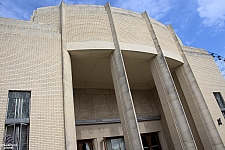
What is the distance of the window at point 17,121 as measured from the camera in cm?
632

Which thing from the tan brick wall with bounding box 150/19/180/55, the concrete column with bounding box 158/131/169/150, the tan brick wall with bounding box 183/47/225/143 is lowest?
the concrete column with bounding box 158/131/169/150

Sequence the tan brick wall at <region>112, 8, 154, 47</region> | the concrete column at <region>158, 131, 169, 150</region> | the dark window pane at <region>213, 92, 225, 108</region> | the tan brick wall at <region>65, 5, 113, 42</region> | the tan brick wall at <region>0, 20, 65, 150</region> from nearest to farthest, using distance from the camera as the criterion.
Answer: the tan brick wall at <region>0, 20, 65, 150</region> < the tan brick wall at <region>65, 5, 113, 42</region> < the tan brick wall at <region>112, 8, 154, 47</region> < the dark window pane at <region>213, 92, 225, 108</region> < the concrete column at <region>158, 131, 169, 150</region>

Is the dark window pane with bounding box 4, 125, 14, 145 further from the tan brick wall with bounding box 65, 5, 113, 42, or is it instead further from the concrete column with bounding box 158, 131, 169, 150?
the concrete column with bounding box 158, 131, 169, 150

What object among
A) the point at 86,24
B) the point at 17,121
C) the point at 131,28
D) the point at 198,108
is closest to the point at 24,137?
the point at 17,121

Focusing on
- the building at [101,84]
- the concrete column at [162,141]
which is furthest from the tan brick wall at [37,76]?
the concrete column at [162,141]

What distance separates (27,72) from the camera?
24.6 feet

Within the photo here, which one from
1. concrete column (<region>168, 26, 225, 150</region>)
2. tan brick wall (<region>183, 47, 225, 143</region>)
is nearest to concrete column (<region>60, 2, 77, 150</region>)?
concrete column (<region>168, 26, 225, 150</region>)

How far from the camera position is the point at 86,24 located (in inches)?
396

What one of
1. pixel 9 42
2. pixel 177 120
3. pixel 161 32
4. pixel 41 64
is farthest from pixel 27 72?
pixel 161 32

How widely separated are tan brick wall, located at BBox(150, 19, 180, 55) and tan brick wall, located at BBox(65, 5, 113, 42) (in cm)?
341

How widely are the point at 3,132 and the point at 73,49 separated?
182 inches

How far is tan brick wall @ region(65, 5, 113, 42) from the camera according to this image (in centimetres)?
958

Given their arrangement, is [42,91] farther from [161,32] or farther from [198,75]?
[198,75]

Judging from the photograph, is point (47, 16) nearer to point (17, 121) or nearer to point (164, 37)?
point (17, 121)
